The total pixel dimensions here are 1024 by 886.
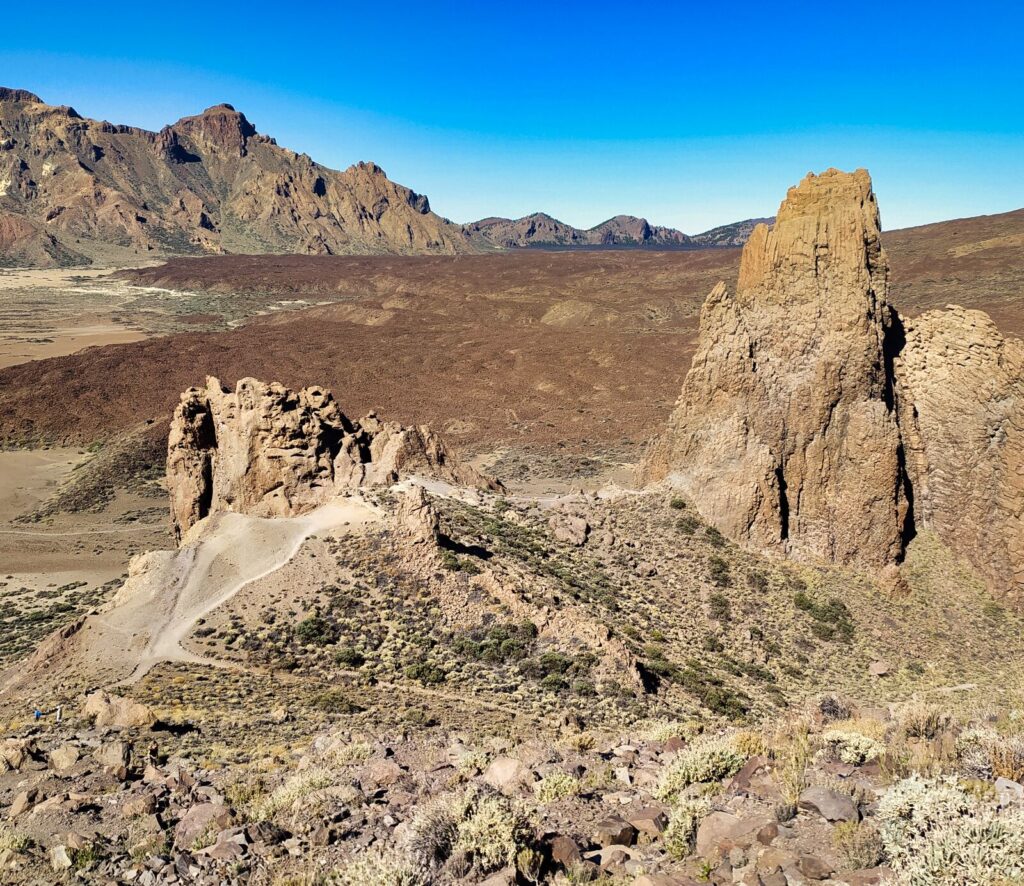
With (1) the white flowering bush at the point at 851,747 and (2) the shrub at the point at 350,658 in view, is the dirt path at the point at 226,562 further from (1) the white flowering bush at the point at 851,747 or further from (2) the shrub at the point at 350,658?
(1) the white flowering bush at the point at 851,747

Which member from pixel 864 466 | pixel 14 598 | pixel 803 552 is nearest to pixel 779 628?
pixel 803 552

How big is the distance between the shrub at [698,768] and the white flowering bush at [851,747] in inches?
52.2

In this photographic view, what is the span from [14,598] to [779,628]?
118 ft

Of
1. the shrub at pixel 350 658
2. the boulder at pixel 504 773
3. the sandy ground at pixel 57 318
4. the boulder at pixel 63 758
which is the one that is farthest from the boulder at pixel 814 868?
the sandy ground at pixel 57 318

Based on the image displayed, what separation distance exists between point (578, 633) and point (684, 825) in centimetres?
1341

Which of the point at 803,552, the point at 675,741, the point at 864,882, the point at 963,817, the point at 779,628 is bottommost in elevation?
the point at 779,628

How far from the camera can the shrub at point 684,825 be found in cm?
798

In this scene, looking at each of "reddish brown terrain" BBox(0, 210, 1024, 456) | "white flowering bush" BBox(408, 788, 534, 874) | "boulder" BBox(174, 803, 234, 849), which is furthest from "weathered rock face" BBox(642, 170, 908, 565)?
"reddish brown terrain" BBox(0, 210, 1024, 456)

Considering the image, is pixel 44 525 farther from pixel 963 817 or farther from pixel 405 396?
pixel 963 817

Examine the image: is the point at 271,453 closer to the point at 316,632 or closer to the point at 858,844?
the point at 316,632

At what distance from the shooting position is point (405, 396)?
81688 millimetres

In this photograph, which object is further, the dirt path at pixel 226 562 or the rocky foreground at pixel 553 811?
the dirt path at pixel 226 562

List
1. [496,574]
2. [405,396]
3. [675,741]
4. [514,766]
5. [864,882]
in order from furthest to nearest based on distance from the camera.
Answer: [405,396], [496,574], [675,741], [514,766], [864,882]

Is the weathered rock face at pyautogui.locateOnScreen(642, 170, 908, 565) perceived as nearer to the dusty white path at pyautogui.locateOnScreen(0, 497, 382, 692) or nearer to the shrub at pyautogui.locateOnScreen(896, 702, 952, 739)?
the dusty white path at pyautogui.locateOnScreen(0, 497, 382, 692)
